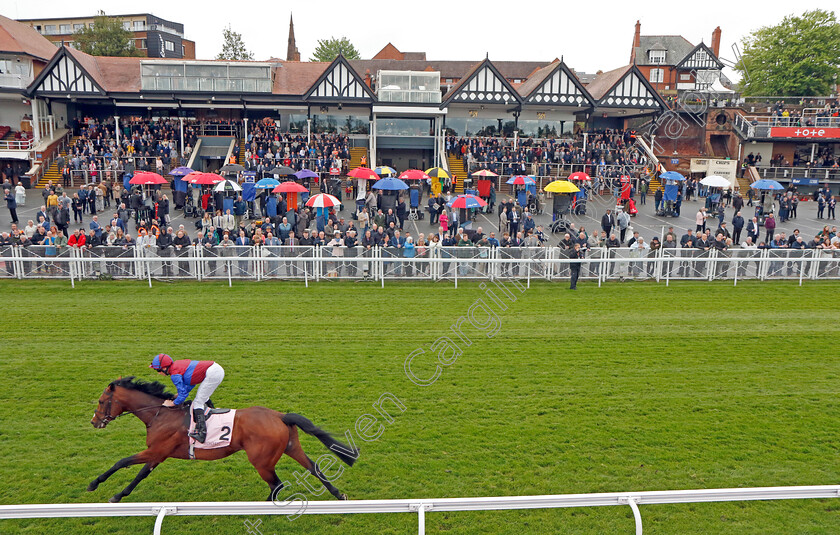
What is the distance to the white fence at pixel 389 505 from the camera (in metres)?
5.31

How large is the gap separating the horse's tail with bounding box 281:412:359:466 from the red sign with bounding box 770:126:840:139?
42.0m

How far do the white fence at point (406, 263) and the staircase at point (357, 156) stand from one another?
1876 cm

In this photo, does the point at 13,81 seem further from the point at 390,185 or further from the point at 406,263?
the point at 406,263

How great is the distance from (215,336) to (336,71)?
25.8m

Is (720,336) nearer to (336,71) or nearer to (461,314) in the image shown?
(461,314)

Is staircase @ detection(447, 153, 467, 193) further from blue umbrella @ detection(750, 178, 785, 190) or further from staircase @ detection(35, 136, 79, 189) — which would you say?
staircase @ detection(35, 136, 79, 189)

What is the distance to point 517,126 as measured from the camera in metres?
36.8

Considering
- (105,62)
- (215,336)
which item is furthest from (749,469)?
(105,62)

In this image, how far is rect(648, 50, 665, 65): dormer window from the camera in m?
54.4

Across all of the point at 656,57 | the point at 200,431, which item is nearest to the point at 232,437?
the point at 200,431

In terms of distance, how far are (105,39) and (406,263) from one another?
1986 inches

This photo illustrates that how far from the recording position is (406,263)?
1688 cm

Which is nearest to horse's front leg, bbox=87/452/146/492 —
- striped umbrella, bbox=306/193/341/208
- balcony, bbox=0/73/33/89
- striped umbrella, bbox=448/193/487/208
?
striped umbrella, bbox=306/193/341/208

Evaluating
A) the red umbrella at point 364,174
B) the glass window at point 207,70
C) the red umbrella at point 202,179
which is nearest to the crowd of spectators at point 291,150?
the glass window at point 207,70
